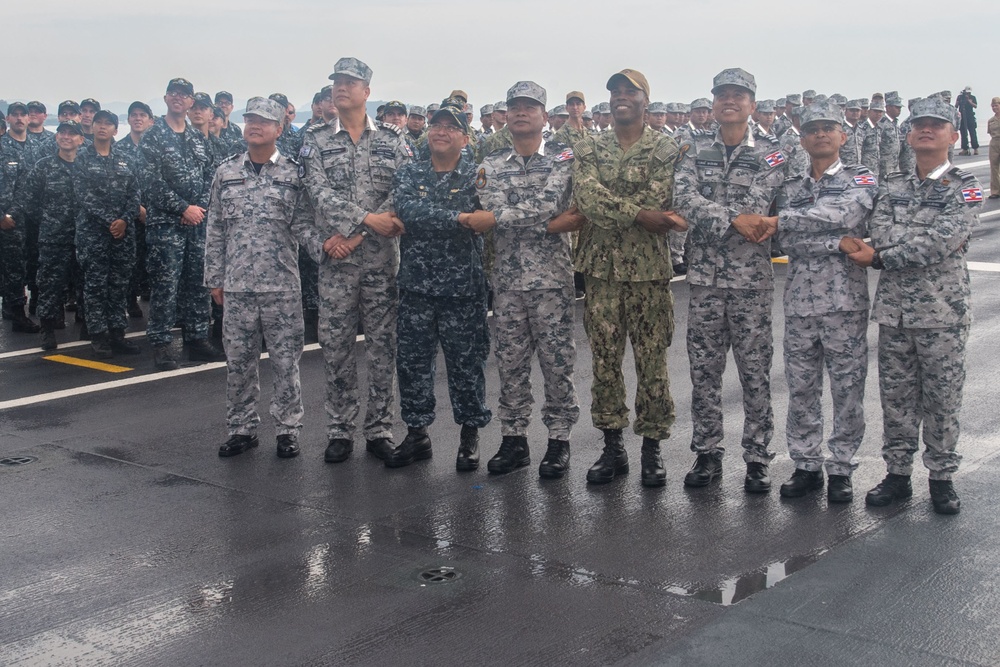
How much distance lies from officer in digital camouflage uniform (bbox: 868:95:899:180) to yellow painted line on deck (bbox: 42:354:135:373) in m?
15.4

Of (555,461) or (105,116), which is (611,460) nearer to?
(555,461)

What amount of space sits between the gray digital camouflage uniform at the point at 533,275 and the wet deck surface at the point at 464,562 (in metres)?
0.47

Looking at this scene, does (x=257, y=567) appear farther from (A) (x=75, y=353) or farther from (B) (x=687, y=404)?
(A) (x=75, y=353)

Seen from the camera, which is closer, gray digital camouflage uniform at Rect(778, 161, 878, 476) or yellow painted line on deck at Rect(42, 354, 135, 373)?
gray digital camouflage uniform at Rect(778, 161, 878, 476)

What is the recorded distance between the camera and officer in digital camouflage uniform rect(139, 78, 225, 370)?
9.48 metres

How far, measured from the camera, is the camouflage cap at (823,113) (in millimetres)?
5500

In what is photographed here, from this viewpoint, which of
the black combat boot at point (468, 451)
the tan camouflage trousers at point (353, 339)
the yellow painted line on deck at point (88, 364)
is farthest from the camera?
the yellow painted line on deck at point (88, 364)

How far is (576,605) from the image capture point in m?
4.36

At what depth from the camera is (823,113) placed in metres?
5.51

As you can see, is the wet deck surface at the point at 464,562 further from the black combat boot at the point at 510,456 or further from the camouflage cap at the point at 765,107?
the camouflage cap at the point at 765,107

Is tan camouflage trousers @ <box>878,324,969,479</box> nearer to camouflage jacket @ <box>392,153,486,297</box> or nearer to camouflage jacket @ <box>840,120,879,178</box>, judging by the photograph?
camouflage jacket @ <box>392,153,486,297</box>

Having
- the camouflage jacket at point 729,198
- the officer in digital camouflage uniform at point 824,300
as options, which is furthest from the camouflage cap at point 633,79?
the officer in digital camouflage uniform at point 824,300

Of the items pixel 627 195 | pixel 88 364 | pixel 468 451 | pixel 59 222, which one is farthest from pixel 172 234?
pixel 627 195

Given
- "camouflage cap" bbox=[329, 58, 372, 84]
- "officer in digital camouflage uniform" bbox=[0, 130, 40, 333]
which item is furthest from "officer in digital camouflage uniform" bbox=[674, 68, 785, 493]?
"officer in digital camouflage uniform" bbox=[0, 130, 40, 333]
